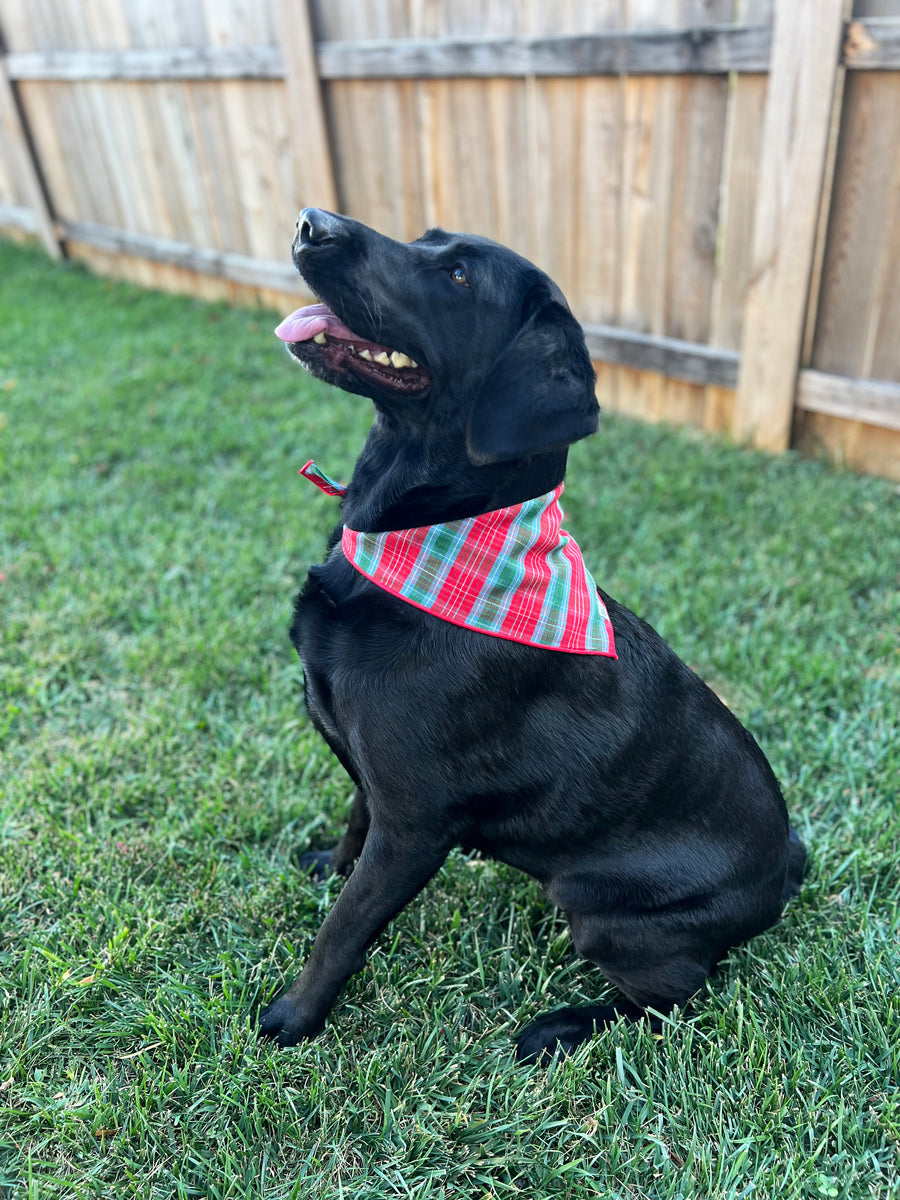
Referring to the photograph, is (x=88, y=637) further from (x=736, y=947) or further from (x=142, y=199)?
(x=142, y=199)

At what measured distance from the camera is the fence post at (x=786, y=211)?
334 cm

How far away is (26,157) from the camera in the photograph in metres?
7.26

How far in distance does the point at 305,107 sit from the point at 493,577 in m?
4.73

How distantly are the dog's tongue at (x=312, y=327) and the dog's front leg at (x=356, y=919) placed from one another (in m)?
0.97

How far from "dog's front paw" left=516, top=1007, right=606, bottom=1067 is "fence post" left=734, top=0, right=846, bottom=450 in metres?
3.13

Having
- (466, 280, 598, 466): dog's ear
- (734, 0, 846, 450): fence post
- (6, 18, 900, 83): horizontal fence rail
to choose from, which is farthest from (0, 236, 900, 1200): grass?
(6, 18, 900, 83): horizontal fence rail

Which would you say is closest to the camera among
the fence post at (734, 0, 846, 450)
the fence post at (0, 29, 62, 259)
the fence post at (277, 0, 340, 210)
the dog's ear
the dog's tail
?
the dog's ear

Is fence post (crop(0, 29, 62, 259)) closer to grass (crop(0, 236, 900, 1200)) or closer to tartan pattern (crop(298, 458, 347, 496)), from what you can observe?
grass (crop(0, 236, 900, 1200))

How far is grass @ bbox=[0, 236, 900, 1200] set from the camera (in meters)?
1.62

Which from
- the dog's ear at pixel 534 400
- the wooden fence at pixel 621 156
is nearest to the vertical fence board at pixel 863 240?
the wooden fence at pixel 621 156

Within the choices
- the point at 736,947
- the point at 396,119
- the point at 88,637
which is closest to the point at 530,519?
the point at 736,947

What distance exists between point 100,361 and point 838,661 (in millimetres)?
4755

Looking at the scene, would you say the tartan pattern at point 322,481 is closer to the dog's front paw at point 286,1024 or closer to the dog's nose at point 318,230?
the dog's nose at point 318,230

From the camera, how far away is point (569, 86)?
4078mm
